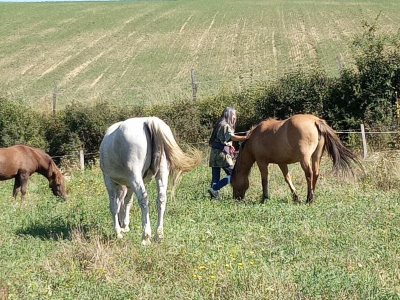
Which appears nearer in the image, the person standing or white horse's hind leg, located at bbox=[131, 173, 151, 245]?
white horse's hind leg, located at bbox=[131, 173, 151, 245]

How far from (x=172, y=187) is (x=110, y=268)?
2134 millimetres

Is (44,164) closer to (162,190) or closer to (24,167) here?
(24,167)

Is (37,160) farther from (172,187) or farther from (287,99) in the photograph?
(287,99)

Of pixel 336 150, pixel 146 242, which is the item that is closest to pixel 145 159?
pixel 146 242

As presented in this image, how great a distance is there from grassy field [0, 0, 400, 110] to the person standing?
40.4ft

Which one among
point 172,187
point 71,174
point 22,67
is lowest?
point 22,67

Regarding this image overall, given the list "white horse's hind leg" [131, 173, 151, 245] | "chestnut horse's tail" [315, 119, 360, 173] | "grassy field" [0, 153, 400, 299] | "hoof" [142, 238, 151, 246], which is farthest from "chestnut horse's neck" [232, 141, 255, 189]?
"hoof" [142, 238, 151, 246]

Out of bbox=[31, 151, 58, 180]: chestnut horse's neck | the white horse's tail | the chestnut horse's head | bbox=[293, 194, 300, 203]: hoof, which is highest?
the white horse's tail

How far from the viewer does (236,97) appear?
19.9 metres

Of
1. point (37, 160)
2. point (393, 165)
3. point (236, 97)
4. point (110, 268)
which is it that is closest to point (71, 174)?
point (37, 160)

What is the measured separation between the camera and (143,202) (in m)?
7.62

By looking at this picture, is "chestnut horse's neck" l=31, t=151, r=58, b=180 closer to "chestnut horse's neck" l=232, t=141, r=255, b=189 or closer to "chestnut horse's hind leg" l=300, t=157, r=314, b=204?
"chestnut horse's neck" l=232, t=141, r=255, b=189

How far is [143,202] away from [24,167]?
7.16 metres

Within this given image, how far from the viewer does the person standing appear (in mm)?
10727
